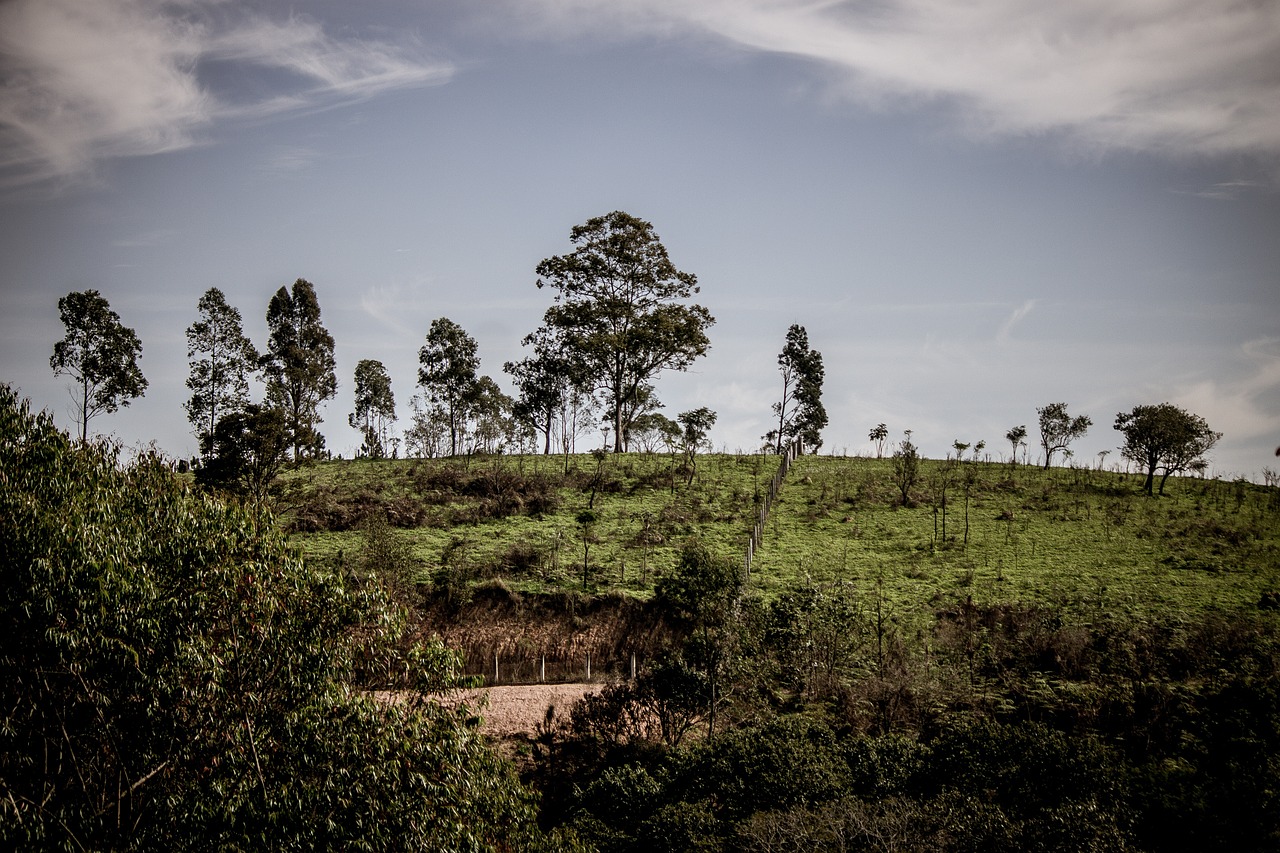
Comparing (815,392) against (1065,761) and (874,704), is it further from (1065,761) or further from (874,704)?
(1065,761)

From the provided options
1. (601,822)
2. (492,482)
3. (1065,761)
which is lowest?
(601,822)

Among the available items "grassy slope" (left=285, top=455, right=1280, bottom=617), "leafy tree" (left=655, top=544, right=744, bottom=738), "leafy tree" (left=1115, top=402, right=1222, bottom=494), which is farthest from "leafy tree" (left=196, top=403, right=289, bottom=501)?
"leafy tree" (left=1115, top=402, right=1222, bottom=494)

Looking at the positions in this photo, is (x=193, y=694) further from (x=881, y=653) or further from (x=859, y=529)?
(x=859, y=529)

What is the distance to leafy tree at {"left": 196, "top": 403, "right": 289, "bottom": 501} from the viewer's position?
3538 cm

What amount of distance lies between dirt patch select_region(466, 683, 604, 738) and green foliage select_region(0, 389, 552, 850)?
10.1 meters

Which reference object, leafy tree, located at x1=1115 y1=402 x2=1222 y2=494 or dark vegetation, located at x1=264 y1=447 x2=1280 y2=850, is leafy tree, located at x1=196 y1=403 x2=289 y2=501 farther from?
leafy tree, located at x1=1115 y1=402 x2=1222 y2=494

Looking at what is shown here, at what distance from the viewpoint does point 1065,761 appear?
18.7 meters

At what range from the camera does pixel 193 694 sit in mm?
12914

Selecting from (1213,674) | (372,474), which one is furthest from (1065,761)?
(372,474)

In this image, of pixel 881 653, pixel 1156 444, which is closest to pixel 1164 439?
pixel 1156 444

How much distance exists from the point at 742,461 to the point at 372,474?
26015 millimetres

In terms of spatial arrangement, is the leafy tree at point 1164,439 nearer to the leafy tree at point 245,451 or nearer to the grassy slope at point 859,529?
the grassy slope at point 859,529

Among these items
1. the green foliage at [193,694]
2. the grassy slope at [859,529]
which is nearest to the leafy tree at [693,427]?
the grassy slope at [859,529]

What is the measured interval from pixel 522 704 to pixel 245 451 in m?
19.4
